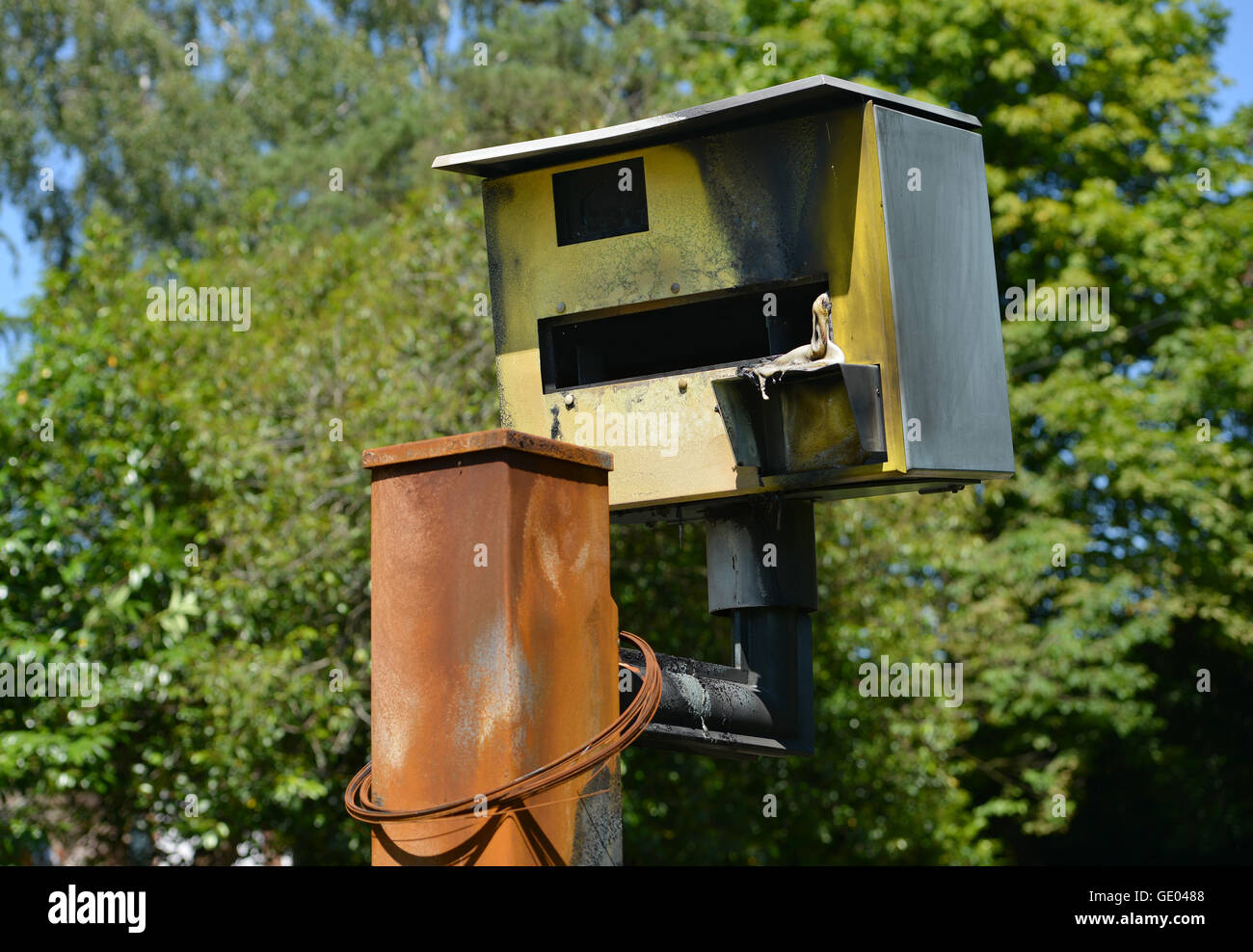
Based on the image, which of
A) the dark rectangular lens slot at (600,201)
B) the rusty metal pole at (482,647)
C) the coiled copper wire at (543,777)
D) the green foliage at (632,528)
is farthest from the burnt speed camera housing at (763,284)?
the green foliage at (632,528)

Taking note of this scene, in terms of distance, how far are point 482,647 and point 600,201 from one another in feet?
7.15

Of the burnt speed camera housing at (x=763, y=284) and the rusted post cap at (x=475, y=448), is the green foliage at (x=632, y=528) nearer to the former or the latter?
the burnt speed camera housing at (x=763, y=284)

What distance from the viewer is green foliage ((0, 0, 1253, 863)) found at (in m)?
9.24

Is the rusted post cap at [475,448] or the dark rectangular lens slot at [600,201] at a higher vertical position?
the dark rectangular lens slot at [600,201]

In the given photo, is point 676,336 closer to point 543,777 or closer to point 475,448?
point 475,448

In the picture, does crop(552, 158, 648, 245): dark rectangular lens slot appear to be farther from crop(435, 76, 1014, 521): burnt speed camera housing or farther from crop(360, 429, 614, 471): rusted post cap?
crop(360, 429, 614, 471): rusted post cap

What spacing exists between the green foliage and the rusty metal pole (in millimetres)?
6035

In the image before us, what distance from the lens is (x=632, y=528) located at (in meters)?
9.98

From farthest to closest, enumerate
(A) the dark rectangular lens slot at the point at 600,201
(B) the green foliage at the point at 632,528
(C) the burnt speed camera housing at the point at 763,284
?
(B) the green foliage at the point at 632,528 < (A) the dark rectangular lens slot at the point at 600,201 < (C) the burnt speed camera housing at the point at 763,284

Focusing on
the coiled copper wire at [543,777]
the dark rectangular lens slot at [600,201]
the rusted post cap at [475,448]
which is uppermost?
the dark rectangular lens slot at [600,201]

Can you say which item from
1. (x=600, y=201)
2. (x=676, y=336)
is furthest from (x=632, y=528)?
(x=600, y=201)

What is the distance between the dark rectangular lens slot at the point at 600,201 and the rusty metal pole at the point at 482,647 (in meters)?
1.70

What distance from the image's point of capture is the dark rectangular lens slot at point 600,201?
183 inches
